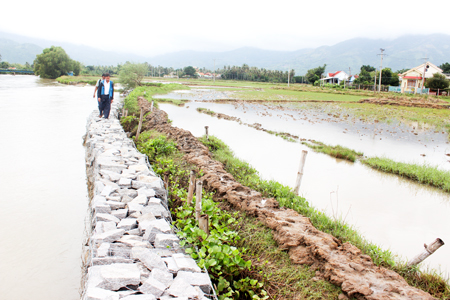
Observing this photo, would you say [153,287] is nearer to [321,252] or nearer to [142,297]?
[142,297]

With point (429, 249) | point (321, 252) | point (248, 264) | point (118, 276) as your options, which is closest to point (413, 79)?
point (429, 249)

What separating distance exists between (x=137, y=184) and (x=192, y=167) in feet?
5.20

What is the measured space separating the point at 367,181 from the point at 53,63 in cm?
7027

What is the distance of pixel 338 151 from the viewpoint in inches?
389

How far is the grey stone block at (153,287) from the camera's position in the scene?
8.66ft

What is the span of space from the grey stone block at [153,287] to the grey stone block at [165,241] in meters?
0.66

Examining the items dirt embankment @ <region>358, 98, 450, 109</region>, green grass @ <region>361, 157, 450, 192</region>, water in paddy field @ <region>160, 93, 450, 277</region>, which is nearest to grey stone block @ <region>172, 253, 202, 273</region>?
water in paddy field @ <region>160, 93, 450, 277</region>

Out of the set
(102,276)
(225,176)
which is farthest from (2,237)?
(225,176)

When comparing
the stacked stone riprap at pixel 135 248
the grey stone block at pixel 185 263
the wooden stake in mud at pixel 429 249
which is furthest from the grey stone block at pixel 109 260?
the wooden stake in mud at pixel 429 249

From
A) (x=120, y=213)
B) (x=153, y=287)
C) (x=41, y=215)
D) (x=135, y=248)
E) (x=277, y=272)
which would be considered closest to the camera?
(x=153, y=287)

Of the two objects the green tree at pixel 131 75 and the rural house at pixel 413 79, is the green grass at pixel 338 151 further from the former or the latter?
the rural house at pixel 413 79

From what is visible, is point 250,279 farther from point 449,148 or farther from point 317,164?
point 449,148

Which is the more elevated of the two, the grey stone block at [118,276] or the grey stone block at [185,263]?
the grey stone block at [118,276]

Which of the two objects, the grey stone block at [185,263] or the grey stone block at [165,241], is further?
the grey stone block at [165,241]
